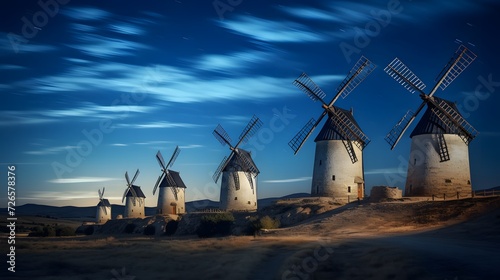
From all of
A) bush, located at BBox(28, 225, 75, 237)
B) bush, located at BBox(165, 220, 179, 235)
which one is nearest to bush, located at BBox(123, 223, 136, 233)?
bush, located at BBox(28, 225, 75, 237)

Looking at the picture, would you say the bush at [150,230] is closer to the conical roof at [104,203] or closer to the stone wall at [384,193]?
the stone wall at [384,193]

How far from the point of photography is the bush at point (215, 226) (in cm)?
4059

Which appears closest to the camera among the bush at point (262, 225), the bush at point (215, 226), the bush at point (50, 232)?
the bush at point (262, 225)

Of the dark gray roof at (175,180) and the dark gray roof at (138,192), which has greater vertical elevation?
the dark gray roof at (175,180)

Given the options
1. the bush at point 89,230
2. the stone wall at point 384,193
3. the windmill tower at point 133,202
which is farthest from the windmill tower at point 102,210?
the stone wall at point 384,193

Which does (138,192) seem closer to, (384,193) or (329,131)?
(329,131)

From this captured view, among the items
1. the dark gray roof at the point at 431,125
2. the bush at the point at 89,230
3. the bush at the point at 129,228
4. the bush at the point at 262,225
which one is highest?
the dark gray roof at the point at 431,125

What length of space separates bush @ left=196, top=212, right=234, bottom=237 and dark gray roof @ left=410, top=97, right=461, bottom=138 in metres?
17.8

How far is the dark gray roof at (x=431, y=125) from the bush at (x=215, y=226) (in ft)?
58.5

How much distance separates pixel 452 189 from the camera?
120 feet

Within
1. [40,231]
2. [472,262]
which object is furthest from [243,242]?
[40,231]

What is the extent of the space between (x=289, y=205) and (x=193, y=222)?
10.5 meters

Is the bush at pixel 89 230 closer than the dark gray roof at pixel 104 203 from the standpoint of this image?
Yes

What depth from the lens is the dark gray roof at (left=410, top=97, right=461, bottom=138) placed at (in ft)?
123
